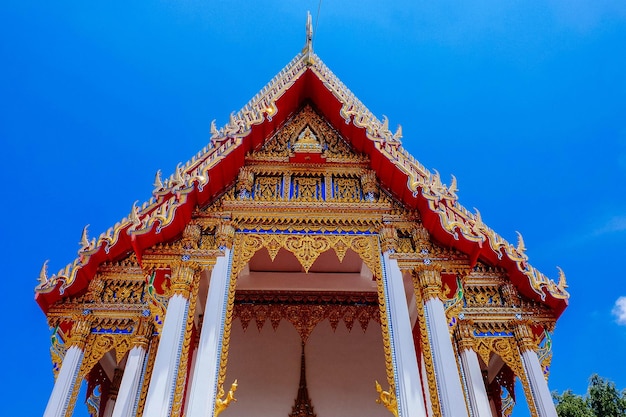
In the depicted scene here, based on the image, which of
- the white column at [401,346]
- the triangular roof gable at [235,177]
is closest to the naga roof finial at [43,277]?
the triangular roof gable at [235,177]

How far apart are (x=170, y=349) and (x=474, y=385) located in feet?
12.0

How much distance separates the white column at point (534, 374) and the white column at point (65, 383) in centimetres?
559

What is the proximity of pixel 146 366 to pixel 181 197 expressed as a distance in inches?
87.3

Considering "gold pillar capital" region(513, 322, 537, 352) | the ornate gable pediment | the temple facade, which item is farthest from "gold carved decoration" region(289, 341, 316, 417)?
the ornate gable pediment

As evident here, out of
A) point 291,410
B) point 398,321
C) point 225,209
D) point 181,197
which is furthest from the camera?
point 291,410

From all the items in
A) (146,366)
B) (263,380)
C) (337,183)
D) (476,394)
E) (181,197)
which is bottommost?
(476,394)

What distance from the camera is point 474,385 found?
248 inches

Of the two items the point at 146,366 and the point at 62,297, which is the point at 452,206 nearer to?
the point at 146,366

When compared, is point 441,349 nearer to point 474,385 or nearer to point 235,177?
point 474,385

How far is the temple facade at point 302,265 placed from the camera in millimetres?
6000

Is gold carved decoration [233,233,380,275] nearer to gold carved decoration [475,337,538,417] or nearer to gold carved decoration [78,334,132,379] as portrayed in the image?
gold carved decoration [475,337,538,417]

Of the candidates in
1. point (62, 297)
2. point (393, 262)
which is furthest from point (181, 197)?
point (393, 262)

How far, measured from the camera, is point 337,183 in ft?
25.7

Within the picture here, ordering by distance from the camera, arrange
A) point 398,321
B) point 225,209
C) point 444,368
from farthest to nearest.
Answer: point 225,209
point 398,321
point 444,368
